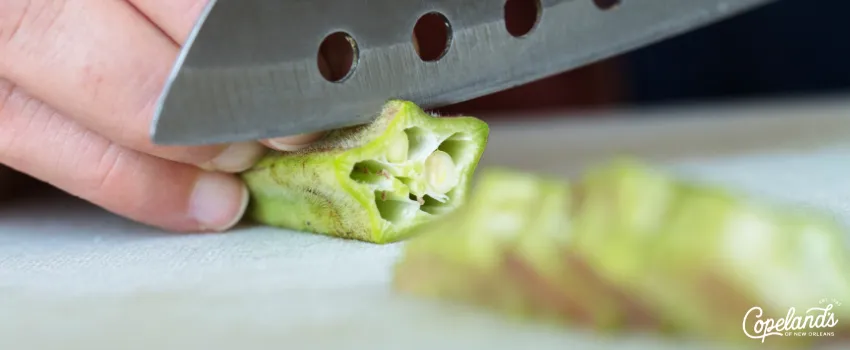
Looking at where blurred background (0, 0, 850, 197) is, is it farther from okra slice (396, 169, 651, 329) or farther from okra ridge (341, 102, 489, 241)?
okra slice (396, 169, 651, 329)

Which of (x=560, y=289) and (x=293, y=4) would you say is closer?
(x=560, y=289)

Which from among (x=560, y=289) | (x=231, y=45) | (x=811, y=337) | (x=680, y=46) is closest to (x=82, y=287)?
(x=231, y=45)

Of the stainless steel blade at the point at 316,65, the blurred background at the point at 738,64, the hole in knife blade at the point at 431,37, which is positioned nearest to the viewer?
the stainless steel blade at the point at 316,65

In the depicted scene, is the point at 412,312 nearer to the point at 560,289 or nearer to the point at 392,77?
the point at 560,289

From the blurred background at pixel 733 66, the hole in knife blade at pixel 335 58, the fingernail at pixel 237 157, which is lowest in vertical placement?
the fingernail at pixel 237 157

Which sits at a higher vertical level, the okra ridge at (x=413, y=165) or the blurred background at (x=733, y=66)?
the blurred background at (x=733, y=66)

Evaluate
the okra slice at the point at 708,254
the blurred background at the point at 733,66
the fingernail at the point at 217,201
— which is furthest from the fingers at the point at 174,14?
the blurred background at the point at 733,66

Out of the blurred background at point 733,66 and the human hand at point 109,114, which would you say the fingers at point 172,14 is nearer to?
the human hand at point 109,114
